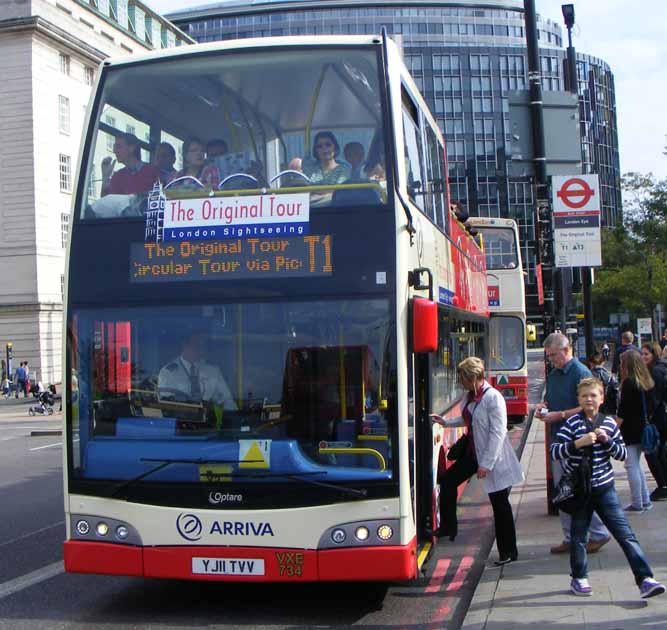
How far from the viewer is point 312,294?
6.74 m

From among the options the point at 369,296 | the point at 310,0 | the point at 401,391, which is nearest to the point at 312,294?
the point at 369,296

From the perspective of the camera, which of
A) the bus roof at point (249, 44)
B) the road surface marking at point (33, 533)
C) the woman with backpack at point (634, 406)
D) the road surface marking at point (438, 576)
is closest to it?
the bus roof at point (249, 44)

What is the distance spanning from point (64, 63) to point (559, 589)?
5474cm

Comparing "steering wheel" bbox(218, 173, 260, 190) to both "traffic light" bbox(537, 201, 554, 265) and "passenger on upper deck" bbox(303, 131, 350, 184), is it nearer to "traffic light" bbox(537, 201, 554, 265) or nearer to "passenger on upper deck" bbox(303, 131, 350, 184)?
"passenger on upper deck" bbox(303, 131, 350, 184)

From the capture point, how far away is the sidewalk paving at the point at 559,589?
6.26 m

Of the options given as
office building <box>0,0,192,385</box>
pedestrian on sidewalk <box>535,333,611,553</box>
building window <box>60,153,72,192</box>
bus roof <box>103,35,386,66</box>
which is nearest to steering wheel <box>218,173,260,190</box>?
bus roof <box>103,35,386,66</box>

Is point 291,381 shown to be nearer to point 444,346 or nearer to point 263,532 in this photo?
point 263,532

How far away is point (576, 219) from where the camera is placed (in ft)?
40.8

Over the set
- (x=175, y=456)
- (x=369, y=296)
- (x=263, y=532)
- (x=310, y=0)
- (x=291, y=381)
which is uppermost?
(x=310, y=0)

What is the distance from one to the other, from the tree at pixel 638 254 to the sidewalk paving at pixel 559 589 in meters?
31.8

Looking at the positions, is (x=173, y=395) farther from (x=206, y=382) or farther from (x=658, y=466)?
(x=658, y=466)

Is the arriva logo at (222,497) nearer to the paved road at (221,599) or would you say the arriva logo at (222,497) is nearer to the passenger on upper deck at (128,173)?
the paved road at (221,599)

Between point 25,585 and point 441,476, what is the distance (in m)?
3.64

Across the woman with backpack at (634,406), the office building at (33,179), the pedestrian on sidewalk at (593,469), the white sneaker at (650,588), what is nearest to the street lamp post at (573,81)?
the woman with backpack at (634,406)
